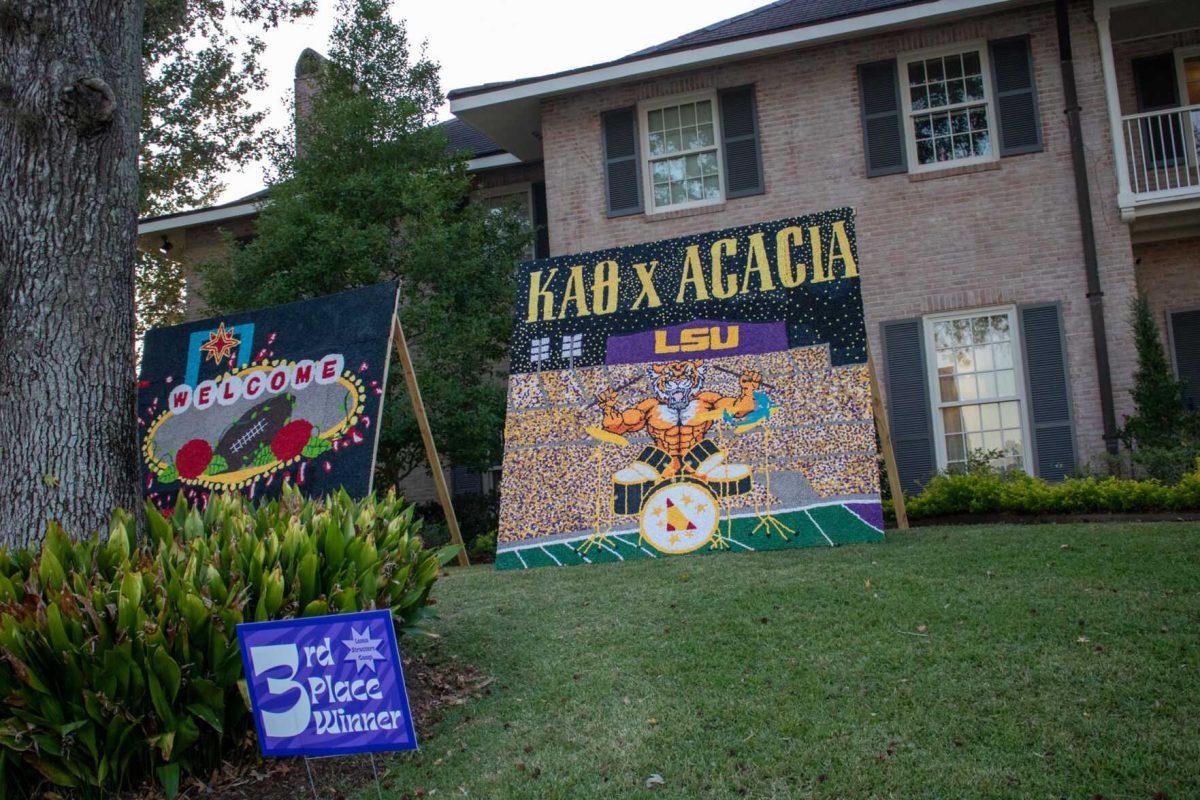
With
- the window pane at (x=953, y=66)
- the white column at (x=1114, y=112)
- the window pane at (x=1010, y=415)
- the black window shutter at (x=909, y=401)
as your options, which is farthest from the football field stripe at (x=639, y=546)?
the window pane at (x=953, y=66)

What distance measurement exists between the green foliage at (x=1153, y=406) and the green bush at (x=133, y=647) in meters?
9.36

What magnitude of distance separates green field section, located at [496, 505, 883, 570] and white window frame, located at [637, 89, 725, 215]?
637 cm

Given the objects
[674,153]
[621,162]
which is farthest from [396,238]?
[674,153]

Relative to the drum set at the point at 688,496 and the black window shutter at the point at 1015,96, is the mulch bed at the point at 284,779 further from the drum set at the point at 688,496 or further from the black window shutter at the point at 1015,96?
the black window shutter at the point at 1015,96

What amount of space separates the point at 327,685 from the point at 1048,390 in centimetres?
1023

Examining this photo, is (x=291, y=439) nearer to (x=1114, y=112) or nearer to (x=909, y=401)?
(x=909, y=401)

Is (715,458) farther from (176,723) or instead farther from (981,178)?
(981,178)

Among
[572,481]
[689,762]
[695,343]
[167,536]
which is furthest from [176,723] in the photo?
[695,343]

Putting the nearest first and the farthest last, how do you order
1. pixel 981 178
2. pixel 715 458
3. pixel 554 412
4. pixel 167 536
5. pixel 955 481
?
1. pixel 167 536
2. pixel 715 458
3. pixel 554 412
4. pixel 955 481
5. pixel 981 178

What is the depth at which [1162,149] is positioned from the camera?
12.4 metres

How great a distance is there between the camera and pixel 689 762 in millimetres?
4172

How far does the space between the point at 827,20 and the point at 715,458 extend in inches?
274

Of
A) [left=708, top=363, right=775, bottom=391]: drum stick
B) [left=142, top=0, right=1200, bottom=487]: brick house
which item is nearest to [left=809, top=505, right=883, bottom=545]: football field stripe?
[left=708, top=363, right=775, bottom=391]: drum stick

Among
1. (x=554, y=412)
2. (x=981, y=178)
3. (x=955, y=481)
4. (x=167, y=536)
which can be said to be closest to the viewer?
(x=167, y=536)
